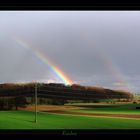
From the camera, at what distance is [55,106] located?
3.40m

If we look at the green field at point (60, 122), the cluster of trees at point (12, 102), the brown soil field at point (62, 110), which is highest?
the cluster of trees at point (12, 102)

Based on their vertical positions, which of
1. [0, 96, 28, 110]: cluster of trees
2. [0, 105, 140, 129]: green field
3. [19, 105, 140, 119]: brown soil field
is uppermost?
[0, 96, 28, 110]: cluster of trees

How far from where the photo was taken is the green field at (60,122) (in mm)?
3322

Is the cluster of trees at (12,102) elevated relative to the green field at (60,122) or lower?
elevated

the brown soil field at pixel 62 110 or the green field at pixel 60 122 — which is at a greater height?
the brown soil field at pixel 62 110

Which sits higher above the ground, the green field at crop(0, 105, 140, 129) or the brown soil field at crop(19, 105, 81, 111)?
the brown soil field at crop(19, 105, 81, 111)

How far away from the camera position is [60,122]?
334 centimetres

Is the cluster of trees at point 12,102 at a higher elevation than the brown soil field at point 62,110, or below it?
higher

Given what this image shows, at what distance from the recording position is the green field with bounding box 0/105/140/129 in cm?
332

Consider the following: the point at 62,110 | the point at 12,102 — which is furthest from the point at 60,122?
the point at 12,102

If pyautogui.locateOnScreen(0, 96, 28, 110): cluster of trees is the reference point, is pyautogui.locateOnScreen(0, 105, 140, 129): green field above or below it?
below
